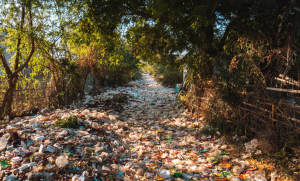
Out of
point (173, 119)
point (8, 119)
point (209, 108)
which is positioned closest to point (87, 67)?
point (8, 119)

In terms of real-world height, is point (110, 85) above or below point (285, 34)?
below

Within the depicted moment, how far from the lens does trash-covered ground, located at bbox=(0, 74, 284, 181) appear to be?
241 centimetres

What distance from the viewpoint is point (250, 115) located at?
340 cm

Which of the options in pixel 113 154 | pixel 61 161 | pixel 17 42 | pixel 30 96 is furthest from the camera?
pixel 30 96

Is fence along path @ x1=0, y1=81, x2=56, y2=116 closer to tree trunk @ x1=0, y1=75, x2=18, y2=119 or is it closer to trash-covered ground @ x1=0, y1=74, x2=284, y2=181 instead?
tree trunk @ x1=0, y1=75, x2=18, y2=119

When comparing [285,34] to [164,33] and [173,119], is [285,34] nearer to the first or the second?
[164,33]

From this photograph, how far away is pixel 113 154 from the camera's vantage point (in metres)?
3.12

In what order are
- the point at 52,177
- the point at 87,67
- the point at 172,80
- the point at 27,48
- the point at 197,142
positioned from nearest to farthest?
1. the point at 52,177
2. the point at 197,142
3. the point at 27,48
4. the point at 87,67
5. the point at 172,80

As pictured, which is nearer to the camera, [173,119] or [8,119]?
[8,119]

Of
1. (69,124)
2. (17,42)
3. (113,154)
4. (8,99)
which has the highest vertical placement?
(17,42)

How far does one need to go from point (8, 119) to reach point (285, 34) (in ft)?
20.9

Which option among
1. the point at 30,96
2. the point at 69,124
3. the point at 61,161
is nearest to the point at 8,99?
the point at 30,96

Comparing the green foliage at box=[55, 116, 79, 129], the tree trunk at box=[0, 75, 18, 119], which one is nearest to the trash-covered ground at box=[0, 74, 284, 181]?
the green foliage at box=[55, 116, 79, 129]

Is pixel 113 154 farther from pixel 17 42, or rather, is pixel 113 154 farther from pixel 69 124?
pixel 17 42
